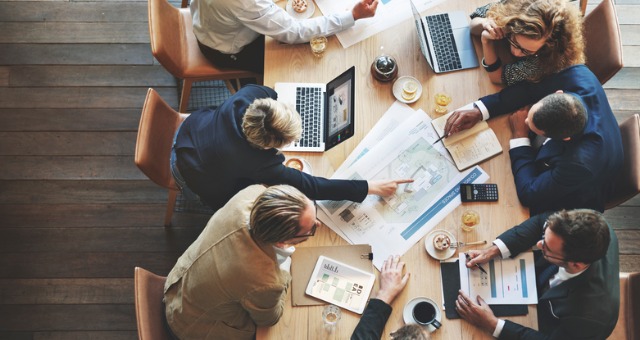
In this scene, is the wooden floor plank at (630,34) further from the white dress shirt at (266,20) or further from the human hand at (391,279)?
the human hand at (391,279)

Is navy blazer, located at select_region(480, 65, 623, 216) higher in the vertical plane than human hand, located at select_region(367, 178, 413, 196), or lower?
higher

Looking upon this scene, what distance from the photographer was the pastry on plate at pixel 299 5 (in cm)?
268

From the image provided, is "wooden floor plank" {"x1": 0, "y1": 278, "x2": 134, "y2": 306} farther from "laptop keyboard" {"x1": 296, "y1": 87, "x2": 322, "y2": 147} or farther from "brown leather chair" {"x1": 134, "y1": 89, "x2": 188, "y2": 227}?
"laptop keyboard" {"x1": 296, "y1": 87, "x2": 322, "y2": 147}

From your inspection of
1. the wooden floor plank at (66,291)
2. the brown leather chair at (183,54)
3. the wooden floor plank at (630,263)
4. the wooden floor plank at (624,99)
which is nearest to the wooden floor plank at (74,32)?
the brown leather chair at (183,54)

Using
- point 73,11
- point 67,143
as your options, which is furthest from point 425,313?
point 73,11

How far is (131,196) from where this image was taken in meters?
3.33

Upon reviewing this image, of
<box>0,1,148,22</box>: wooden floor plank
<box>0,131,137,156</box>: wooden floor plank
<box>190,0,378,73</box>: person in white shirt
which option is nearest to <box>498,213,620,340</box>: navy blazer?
<box>190,0,378,73</box>: person in white shirt

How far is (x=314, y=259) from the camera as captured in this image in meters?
2.24

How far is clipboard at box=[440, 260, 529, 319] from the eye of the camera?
84.6 inches

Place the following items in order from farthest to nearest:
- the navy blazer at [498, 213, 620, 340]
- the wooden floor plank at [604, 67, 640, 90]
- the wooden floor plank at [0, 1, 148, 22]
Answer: the wooden floor plank at [0, 1, 148, 22] → the wooden floor plank at [604, 67, 640, 90] → the navy blazer at [498, 213, 620, 340]

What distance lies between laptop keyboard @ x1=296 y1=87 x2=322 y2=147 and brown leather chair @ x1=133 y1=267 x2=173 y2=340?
0.82 metres

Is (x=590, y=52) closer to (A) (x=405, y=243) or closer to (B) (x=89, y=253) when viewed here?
(A) (x=405, y=243)

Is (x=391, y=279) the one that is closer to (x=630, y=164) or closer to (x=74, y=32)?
(x=630, y=164)

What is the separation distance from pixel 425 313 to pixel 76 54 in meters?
2.77
